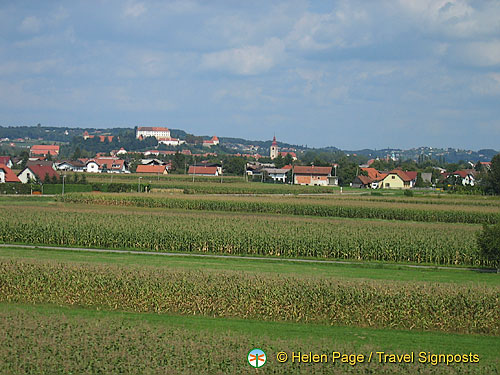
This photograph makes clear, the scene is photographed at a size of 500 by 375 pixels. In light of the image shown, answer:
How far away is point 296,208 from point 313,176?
266ft

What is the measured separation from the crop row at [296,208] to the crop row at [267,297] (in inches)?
1663

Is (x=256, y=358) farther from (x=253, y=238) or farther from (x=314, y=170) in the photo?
(x=314, y=170)

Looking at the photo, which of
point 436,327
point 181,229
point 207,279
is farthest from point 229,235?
point 436,327

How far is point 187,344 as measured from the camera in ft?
50.6

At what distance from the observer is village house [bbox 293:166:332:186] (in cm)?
14550

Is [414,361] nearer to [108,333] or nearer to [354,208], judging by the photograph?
[108,333]

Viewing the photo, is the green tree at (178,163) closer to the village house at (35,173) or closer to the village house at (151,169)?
the village house at (151,169)

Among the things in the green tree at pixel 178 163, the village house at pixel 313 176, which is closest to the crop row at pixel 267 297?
the village house at pixel 313 176

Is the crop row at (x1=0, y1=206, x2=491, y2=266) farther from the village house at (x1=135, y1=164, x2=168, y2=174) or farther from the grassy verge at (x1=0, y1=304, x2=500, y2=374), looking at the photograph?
the village house at (x1=135, y1=164, x2=168, y2=174)

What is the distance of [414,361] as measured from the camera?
15453 mm

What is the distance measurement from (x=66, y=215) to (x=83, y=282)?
82.8 ft

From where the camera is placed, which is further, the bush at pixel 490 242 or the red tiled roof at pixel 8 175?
the red tiled roof at pixel 8 175

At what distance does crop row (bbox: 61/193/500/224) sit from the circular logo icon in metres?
50.6

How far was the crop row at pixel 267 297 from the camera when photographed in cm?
2058
